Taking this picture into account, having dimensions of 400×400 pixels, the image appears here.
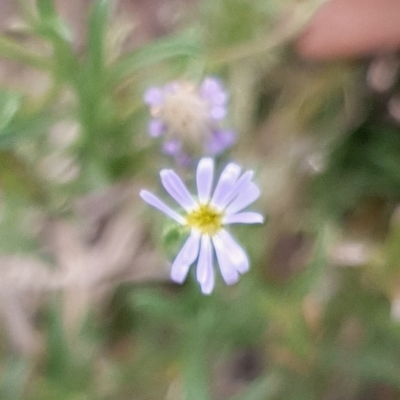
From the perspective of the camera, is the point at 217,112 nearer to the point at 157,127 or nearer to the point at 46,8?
the point at 157,127

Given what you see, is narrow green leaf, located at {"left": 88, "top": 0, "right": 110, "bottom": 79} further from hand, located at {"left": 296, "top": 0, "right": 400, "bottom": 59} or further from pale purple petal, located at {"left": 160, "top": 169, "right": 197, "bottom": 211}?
hand, located at {"left": 296, "top": 0, "right": 400, "bottom": 59}

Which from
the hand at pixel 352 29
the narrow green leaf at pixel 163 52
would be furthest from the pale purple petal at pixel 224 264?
the hand at pixel 352 29

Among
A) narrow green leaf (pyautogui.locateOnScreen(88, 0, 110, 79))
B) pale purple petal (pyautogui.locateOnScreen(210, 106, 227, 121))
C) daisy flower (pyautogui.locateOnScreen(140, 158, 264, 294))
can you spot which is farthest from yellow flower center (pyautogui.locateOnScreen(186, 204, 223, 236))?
narrow green leaf (pyautogui.locateOnScreen(88, 0, 110, 79))

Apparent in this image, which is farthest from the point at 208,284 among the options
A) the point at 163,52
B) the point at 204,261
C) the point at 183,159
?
the point at 163,52

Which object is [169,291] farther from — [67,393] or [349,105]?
[349,105]

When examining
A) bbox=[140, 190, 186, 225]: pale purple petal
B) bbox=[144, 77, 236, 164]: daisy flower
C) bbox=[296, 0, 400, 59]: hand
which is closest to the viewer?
bbox=[140, 190, 186, 225]: pale purple petal

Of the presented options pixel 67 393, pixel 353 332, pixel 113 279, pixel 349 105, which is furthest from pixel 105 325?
pixel 349 105
